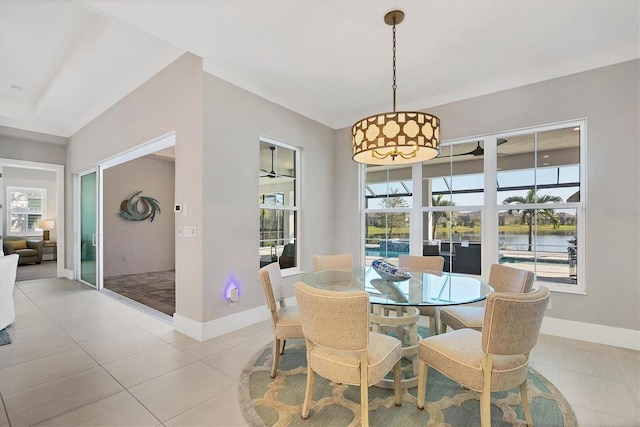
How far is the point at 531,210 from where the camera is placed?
11.5 feet

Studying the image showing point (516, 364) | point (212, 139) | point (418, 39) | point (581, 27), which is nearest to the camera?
point (516, 364)

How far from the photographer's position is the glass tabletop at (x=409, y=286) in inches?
79.3

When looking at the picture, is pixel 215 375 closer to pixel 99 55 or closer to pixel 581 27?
pixel 99 55

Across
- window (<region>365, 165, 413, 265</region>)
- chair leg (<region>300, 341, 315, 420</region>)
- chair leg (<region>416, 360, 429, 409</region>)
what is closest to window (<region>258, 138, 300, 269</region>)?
window (<region>365, 165, 413, 265</region>)

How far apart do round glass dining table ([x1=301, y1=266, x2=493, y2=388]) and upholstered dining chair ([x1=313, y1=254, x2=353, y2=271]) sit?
1.08 feet

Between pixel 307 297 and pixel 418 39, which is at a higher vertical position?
pixel 418 39

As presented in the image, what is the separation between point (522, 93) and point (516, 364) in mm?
3164

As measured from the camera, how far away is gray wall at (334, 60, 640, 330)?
2906 millimetres

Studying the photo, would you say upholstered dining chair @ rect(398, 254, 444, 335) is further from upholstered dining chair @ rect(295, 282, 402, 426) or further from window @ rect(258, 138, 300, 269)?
window @ rect(258, 138, 300, 269)

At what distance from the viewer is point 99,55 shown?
11.0 feet

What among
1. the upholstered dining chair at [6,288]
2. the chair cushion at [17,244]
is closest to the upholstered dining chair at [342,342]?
the upholstered dining chair at [6,288]

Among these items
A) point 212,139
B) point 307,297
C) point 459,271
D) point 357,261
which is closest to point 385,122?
point 307,297

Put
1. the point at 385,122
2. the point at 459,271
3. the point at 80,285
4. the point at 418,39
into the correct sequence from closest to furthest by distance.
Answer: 1. the point at 385,122
2. the point at 418,39
3. the point at 459,271
4. the point at 80,285

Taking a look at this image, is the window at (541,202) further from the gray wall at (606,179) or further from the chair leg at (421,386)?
the chair leg at (421,386)
